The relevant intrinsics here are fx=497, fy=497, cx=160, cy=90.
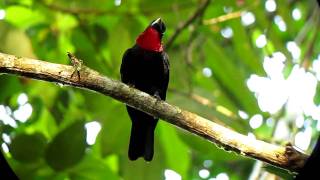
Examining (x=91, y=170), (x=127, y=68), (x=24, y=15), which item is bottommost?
(x=91, y=170)

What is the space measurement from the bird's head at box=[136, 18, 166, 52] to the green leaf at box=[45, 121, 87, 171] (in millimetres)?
192

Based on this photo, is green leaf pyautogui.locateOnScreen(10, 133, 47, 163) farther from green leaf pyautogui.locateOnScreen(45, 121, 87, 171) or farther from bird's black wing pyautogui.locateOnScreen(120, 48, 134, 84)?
bird's black wing pyautogui.locateOnScreen(120, 48, 134, 84)

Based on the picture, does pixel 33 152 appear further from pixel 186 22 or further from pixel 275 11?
pixel 275 11

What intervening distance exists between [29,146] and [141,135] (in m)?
0.22

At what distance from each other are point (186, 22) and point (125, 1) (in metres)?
0.28

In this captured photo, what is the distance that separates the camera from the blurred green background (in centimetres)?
83

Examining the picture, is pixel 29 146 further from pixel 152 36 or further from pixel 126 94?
pixel 152 36

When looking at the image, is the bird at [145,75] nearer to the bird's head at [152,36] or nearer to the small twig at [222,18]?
the bird's head at [152,36]

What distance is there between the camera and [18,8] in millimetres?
1436

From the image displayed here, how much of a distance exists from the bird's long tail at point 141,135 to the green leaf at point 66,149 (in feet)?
0.30

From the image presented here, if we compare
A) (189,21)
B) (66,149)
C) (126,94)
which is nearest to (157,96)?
(126,94)

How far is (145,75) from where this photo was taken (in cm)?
100

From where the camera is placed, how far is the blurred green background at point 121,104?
0.83 m

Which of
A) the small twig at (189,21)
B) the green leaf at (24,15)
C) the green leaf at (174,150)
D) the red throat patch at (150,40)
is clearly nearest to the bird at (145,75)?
the red throat patch at (150,40)
